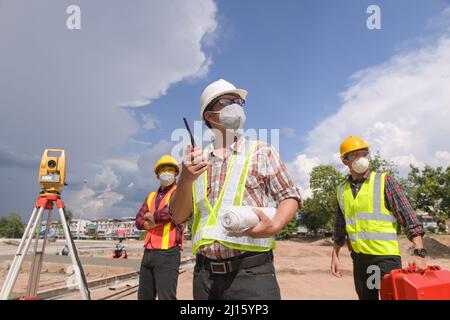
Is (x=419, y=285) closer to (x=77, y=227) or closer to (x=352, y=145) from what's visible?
(x=352, y=145)

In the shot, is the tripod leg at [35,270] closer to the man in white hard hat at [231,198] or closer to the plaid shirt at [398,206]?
the man in white hard hat at [231,198]

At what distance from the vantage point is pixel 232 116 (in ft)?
6.58

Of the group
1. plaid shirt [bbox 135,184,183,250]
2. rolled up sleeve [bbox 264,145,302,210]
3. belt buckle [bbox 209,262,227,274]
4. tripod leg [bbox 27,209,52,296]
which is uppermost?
rolled up sleeve [bbox 264,145,302,210]

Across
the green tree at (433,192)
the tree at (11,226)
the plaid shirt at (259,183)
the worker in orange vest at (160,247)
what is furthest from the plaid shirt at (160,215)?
the tree at (11,226)

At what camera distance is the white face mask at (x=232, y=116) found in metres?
2.00

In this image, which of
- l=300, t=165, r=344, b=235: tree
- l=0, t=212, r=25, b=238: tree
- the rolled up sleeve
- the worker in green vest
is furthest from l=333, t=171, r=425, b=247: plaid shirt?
l=0, t=212, r=25, b=238: tree

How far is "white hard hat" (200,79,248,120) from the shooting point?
2049 millimetres

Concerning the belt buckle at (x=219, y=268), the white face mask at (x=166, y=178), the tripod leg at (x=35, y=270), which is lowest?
the tripod leg at (x=35, y=270)

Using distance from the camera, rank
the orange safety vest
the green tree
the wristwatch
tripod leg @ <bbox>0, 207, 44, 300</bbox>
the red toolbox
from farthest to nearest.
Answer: the green tree
the orange safety vest
tripod leg @ <bbox>0, 207, 44, 300</bbox>
the wristwatch
the red toolbox

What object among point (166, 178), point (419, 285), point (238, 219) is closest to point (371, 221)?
point (419, 285)

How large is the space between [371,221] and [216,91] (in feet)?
7.87

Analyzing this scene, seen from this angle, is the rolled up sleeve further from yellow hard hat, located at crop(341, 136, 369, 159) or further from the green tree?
the green tree

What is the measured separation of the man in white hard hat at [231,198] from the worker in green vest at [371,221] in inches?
72.6
